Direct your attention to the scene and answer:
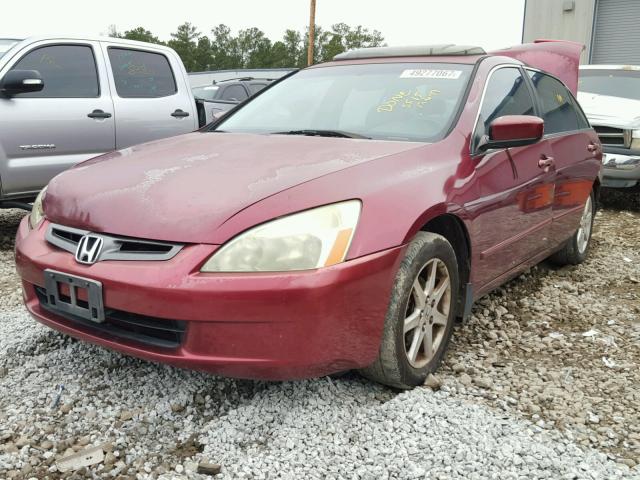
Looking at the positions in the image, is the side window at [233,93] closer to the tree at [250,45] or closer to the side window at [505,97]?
the side window at [505,97]

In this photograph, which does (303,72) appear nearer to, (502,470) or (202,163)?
(202,163)

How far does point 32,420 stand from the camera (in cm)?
242

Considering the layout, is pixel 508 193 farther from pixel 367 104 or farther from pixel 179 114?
pixel 179 114

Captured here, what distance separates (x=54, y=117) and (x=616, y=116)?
613 centimetres

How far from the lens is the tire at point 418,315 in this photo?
2420 mm

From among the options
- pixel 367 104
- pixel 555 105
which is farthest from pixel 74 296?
pixel 555 105

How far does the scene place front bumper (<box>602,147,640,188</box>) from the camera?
7.03 metres

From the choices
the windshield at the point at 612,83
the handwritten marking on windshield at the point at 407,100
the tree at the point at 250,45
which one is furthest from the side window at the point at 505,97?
the tree at the point at 250,45

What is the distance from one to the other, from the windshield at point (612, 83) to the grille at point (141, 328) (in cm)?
783

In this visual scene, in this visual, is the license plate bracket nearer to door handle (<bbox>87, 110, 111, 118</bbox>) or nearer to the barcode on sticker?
the barcode on sticker

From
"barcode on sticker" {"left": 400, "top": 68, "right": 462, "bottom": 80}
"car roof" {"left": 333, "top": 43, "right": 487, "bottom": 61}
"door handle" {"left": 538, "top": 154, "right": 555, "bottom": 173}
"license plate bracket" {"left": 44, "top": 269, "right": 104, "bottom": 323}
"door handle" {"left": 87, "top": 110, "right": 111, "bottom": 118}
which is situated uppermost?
"car roof" {"left": 333, "top": 43, "right": 487, "bottom": 61}

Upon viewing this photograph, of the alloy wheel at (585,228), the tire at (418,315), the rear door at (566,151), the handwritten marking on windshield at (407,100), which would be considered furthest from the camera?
the alloy wheel at (585,228)

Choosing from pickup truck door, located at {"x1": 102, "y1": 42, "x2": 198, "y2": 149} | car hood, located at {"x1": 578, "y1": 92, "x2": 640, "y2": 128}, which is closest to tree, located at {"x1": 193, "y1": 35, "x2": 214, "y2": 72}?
car hood, located at {"x1": 578, "y1": 92, "x2": 640, "y2": 128}

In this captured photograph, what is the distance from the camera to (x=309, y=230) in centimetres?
217
